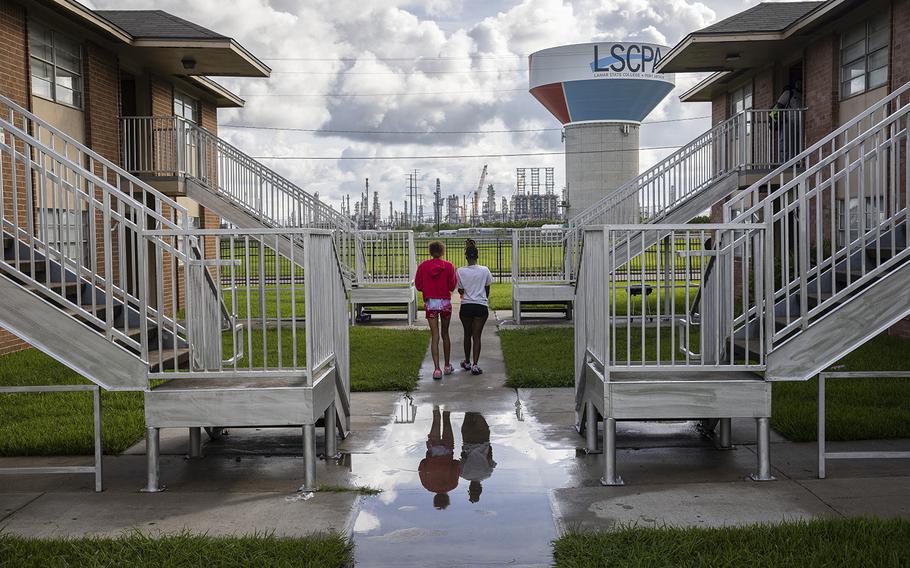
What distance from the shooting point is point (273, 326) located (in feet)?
64.1

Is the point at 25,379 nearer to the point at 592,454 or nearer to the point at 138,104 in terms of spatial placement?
the point at 592,454

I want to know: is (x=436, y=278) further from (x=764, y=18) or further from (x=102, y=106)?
→ (x=764, y=18)

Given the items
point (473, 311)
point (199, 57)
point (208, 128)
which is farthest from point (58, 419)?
point (208, 128)

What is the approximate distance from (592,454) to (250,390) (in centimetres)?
295

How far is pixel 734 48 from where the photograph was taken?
21.0 meters

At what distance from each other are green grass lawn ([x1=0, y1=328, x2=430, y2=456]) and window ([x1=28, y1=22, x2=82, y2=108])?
4.88 meters

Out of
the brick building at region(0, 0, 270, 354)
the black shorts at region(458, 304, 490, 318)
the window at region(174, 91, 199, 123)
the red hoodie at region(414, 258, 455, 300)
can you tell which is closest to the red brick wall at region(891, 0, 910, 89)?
the black shorts at region(458, 304, 490, 318)

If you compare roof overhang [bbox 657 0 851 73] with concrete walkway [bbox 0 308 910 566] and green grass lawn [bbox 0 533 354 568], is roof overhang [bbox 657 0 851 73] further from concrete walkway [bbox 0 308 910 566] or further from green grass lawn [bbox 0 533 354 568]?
green grass lawn [bbox 0 533 354 568]

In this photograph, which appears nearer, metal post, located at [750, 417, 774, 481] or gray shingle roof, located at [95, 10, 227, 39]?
metal post, located at [750, 417, 774, 481]

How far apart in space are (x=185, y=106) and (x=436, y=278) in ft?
48.5

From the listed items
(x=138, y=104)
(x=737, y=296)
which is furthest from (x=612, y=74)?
(x=138, y=104)

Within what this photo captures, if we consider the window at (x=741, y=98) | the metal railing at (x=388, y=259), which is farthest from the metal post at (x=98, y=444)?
the window at (x=741, y=98)

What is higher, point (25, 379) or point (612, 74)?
point (612, 74)

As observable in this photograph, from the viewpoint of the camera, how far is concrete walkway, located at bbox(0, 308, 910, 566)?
19.7 ft
